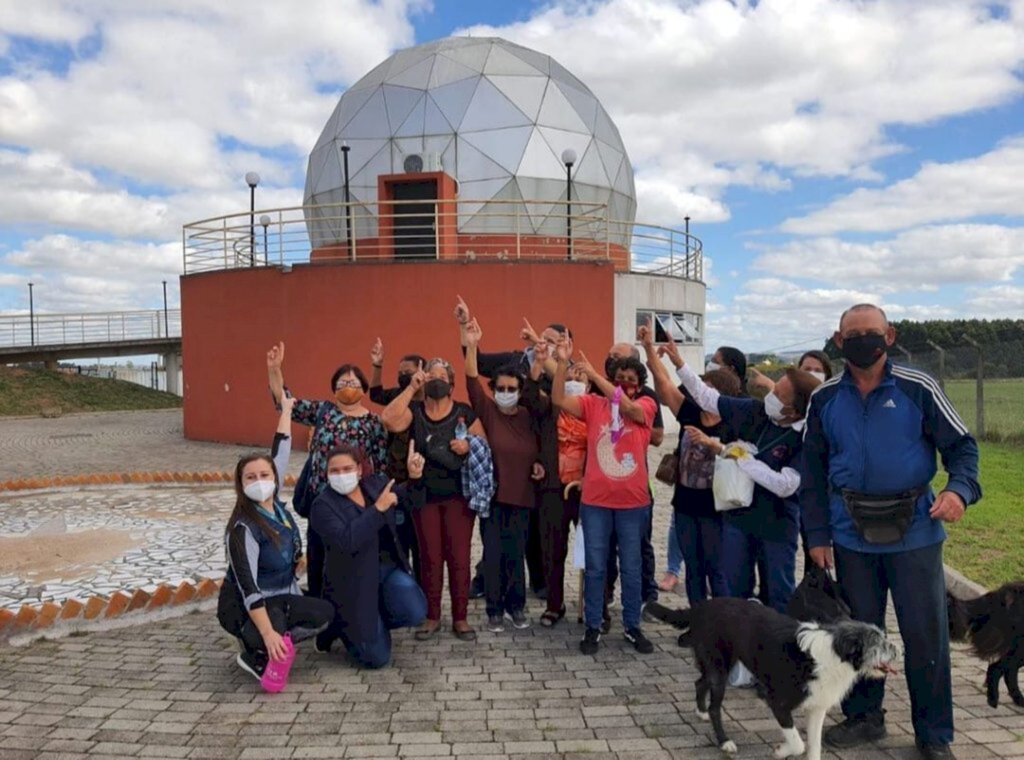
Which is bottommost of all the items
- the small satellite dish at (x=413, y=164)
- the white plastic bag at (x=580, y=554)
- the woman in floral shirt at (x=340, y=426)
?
the white plastic bag at (x=580, y=554)

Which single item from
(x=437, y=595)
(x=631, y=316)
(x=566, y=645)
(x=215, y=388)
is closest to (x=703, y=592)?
(x=566, y=645)

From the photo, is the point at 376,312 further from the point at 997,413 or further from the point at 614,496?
the point at 997,413

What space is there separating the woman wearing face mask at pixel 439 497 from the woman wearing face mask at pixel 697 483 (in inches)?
51.1

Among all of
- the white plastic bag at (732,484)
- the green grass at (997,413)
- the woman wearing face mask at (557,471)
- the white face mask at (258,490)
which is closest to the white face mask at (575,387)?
the woman wearing face mask at (557,471)

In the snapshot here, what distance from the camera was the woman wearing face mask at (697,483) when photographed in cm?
469

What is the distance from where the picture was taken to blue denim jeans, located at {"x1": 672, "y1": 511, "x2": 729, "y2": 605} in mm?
4727

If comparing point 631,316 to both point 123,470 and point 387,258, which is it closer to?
point 387,258

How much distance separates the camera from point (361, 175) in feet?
60.0

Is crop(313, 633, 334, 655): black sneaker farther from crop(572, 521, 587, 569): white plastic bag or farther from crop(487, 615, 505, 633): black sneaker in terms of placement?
crop(572, 521, 587, 569): white plastic bag

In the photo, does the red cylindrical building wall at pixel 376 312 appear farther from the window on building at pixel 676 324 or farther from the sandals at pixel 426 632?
the sandals at pixel 426 632

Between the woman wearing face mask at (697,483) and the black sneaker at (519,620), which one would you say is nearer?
the woman wearing face mask at (697,483)

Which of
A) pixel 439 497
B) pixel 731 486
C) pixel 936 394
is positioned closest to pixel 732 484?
pixel 731 486

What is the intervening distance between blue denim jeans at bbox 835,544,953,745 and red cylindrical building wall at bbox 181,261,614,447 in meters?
10.1

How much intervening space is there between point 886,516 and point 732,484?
0.95 meters
